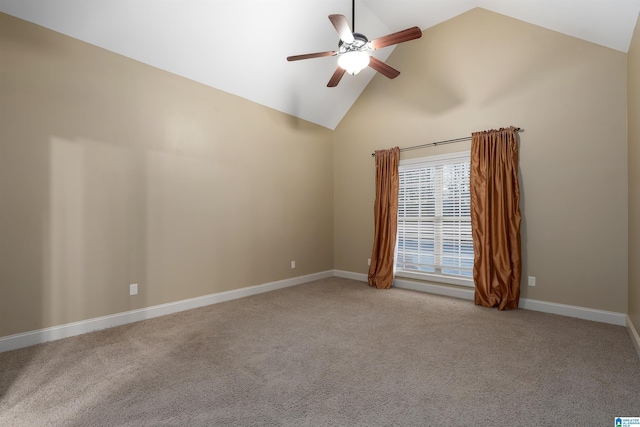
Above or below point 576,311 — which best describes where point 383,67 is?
above

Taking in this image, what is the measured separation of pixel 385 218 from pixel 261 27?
10.5 feet

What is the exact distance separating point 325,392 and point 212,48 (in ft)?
12.5

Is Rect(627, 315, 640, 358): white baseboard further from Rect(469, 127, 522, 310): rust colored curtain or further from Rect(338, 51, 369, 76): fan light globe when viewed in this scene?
Rect(338, 51, 369, 76): fan light globe

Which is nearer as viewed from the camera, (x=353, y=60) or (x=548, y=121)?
(x=353, y=60)

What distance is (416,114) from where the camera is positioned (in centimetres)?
491

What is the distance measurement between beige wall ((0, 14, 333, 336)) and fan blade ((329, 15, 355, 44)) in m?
2.18

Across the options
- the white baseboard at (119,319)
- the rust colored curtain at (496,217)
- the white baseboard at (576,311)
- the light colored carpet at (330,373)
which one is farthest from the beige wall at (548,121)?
the white baseboard at (119,319)

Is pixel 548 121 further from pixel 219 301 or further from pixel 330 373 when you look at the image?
pixel 219 301

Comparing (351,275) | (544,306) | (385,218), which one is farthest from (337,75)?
(544,306)

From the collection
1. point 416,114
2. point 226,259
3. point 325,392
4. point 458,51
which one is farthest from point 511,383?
point 458,51

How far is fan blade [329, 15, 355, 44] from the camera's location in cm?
251

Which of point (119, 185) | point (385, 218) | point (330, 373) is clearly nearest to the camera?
point (330, 373)

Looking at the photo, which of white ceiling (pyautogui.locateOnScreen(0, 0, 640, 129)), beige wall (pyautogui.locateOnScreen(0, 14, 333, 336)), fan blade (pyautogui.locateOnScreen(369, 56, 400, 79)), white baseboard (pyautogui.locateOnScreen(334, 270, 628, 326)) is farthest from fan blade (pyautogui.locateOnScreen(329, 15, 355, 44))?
white baseboard (pyautogui.locateOnScreen(334, 270, 628, 326))

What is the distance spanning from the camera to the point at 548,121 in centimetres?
377
